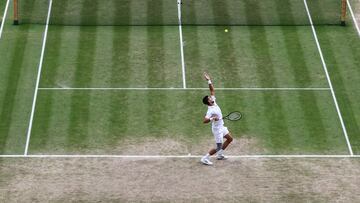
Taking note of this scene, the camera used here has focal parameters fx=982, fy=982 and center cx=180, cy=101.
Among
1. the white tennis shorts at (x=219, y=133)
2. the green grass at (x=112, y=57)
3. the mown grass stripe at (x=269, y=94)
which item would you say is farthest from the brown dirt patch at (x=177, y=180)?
the green grass at (x=112, y=57)

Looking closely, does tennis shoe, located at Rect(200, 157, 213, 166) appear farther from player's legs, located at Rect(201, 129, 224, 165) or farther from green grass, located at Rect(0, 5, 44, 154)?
green grass, located at Rect(0, 5, 44, 154)

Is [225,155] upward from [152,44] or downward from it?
downward

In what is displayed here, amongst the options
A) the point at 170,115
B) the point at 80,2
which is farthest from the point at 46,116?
the point at 80,2

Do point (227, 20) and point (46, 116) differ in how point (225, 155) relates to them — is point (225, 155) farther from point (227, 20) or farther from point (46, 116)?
point (227, 20)

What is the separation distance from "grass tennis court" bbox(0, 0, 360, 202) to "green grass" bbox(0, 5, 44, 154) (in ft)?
0.15

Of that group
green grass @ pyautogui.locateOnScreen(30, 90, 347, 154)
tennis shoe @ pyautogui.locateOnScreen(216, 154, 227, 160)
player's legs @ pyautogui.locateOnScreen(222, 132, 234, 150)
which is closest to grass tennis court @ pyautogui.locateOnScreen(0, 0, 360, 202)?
green grass @ pyautogui.locateOnScreen(30, 90, 347, 154)

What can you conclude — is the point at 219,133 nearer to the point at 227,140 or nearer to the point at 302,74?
the point at 227,140

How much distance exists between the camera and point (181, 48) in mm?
41438

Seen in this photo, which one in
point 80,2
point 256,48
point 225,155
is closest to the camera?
point 225,155

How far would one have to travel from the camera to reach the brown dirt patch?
30.8 meters

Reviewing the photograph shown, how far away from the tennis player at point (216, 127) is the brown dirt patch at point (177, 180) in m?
0.36

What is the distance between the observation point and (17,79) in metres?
38.8

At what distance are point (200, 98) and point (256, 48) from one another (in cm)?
478

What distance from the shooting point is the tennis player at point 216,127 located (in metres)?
32.2
